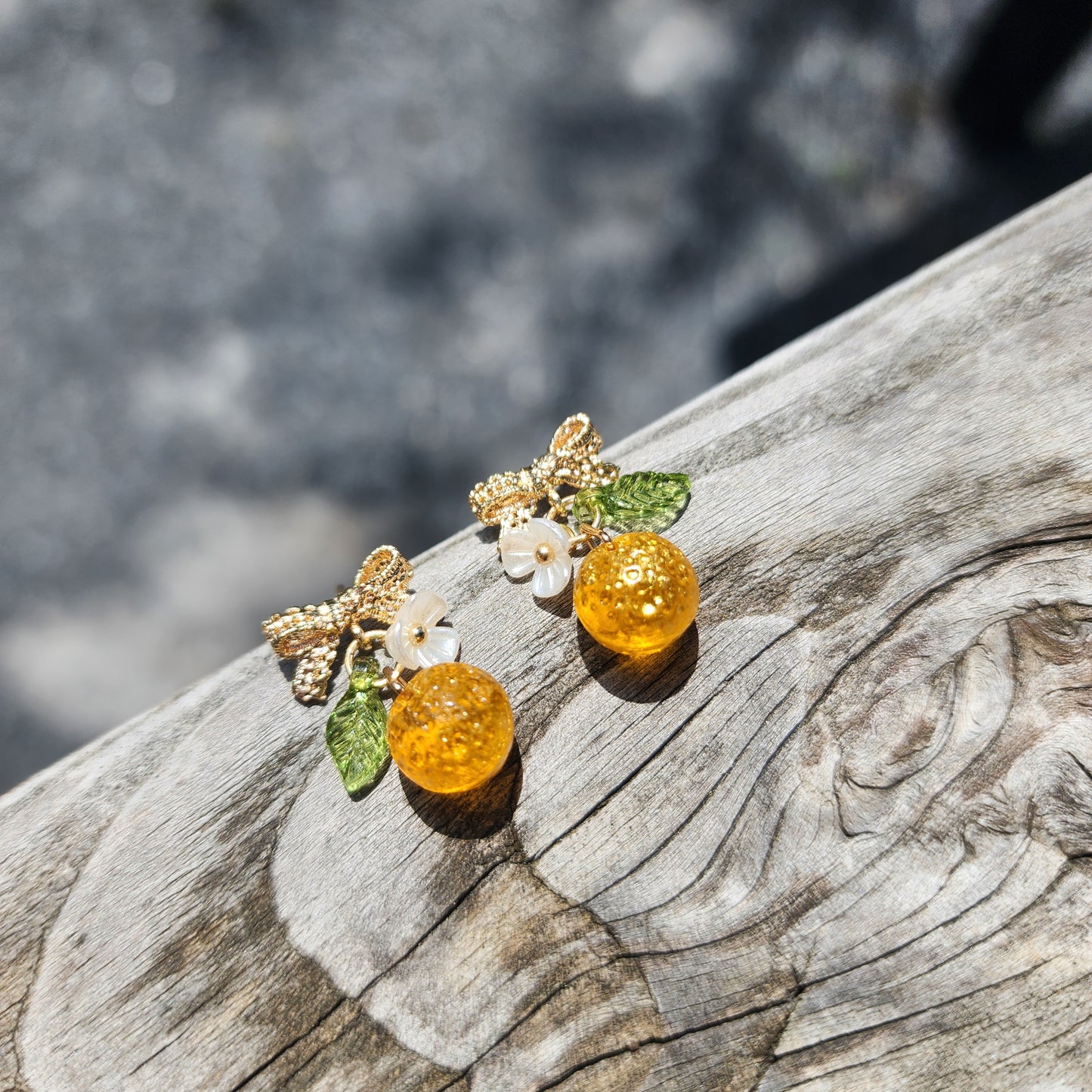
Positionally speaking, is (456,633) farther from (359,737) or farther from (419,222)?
(419,222)

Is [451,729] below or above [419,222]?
below

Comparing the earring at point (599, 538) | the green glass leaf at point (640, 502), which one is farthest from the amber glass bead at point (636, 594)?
the green glass leaf at point (640, 502)

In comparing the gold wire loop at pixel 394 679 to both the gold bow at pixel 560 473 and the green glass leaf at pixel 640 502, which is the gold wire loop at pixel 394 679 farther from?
the green glass leaf at pixel 640 502

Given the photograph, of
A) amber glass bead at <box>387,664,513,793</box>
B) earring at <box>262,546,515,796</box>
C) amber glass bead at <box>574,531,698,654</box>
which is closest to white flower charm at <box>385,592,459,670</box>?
earring at <box>262,546,515,796</box>

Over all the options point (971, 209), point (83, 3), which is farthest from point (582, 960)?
point (83, 3)

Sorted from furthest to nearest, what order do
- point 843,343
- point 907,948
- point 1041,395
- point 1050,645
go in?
point 843,343
point 1041,395
point 1050,645
point 907,948

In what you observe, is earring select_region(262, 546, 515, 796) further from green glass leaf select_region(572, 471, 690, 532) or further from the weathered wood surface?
green glass leaf select_region(572, 471, 690, 532)

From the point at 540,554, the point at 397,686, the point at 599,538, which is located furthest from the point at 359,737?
the point at 599,538

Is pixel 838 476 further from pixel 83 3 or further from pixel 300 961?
pixel 83 3
